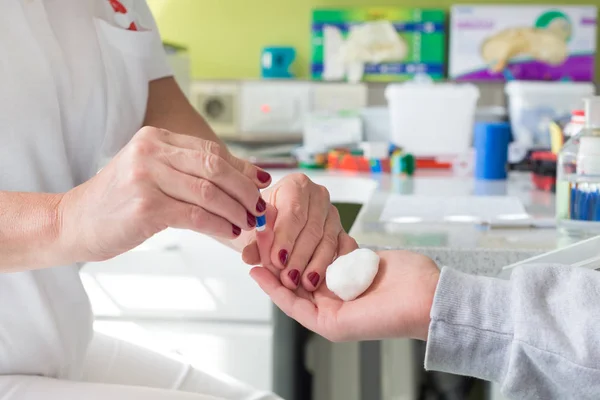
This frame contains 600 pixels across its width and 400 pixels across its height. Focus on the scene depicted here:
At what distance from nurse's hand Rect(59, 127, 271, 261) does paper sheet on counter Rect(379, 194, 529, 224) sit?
0.51 metres

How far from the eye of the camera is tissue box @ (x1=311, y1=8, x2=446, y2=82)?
3377mm

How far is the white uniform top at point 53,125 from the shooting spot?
0.86 metres

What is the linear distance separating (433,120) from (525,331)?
63.5 inches

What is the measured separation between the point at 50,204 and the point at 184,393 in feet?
0.98

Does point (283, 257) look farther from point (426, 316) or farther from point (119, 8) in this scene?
point (119, 8)

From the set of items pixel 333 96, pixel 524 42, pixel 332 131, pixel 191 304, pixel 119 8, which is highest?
pixel 524 42

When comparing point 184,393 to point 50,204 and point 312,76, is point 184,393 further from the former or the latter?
point 312,76

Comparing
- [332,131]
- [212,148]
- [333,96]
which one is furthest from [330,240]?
[333,96]

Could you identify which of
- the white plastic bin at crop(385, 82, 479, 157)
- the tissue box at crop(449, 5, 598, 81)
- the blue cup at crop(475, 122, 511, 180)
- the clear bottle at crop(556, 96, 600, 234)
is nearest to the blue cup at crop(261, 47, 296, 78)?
the tissue box at crop(449, 5, 598, 81)

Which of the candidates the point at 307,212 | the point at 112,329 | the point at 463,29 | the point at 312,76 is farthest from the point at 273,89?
the point at 307,212

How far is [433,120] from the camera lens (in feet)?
7.32

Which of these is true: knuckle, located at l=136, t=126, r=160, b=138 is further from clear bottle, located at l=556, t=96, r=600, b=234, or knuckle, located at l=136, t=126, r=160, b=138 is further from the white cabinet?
the white cabinet

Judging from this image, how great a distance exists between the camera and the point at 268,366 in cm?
182

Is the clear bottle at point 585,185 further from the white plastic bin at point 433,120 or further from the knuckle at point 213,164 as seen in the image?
the white plastic bin at point 433,120
